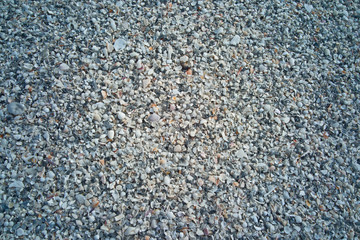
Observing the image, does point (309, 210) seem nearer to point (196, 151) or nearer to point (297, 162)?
point (297, 162)

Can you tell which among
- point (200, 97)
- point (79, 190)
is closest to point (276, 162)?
point (200, 97)

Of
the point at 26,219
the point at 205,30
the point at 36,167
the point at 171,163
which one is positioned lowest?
the point at 26,219

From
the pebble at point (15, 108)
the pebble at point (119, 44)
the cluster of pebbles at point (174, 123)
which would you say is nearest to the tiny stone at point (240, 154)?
the cluster of pebbles at point (174, 123)

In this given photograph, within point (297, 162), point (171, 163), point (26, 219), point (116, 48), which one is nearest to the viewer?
point (26, 219)

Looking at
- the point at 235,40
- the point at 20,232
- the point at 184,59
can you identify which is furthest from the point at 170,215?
the point at 235,40

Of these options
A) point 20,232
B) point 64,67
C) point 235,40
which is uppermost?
point 235,40

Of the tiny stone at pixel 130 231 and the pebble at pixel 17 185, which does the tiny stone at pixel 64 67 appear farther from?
the tiny stone at pixel 130 231

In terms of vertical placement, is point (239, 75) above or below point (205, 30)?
below

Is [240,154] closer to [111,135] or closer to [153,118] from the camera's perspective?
[153,118]
